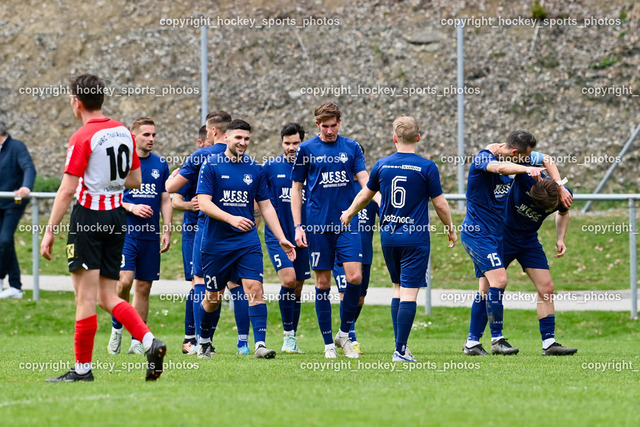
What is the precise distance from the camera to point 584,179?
22906 millimetres

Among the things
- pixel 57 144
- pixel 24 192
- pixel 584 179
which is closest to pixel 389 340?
pixel 24 192

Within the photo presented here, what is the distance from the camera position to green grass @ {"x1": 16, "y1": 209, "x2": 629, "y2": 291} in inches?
670

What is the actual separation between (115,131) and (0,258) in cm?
865

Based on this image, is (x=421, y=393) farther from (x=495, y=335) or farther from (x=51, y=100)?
(x=51, y=100)

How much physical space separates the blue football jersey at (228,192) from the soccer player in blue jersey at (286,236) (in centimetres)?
139

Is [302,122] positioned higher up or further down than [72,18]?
further down

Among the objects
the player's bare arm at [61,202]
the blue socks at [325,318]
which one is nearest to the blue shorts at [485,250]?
the blue socks at [325,318]

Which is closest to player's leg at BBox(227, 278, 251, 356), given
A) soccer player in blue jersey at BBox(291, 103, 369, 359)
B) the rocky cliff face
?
soccer player in blue jersey at BBox(291, 103, 369, 359)

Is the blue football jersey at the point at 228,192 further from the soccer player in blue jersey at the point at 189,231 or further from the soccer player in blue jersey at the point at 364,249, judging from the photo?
the soccer player in blue jersey at the point at 364,249

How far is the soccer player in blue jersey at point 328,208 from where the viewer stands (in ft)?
32.5

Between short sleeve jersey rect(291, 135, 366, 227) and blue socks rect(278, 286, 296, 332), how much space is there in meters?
1.32

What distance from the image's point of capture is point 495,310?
10.4m

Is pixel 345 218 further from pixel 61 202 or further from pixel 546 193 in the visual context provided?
pixel 61 202

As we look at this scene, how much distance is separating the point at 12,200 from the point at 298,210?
7.08 metres
